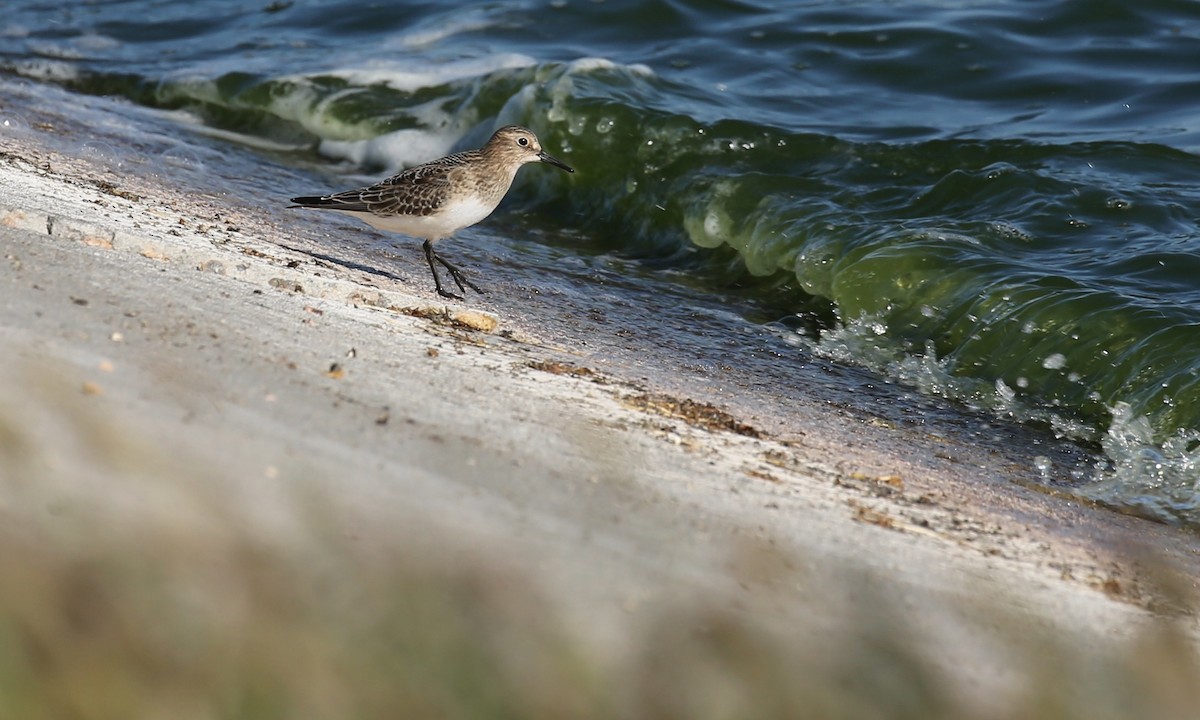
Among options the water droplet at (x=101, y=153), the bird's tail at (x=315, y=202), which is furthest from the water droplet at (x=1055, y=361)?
the water droplet at (x=101, y=153)

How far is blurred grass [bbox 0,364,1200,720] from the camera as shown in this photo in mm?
2406

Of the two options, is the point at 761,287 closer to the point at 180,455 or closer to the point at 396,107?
the point at 396,107

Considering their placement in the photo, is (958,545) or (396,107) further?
(396,107)

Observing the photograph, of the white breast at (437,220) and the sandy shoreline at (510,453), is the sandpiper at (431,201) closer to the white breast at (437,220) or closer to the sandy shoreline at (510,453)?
the white breast at (437,220)

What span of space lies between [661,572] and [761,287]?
17.4 feet

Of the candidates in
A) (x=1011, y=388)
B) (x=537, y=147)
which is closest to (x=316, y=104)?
(x=537, y=147)

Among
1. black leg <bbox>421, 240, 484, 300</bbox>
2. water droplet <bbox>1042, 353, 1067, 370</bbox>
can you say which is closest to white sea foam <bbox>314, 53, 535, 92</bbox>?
black leg <bbox>421, 240, 484, 300</bbox>

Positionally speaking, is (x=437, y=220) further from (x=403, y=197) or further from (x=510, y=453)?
(x=510, y=453)

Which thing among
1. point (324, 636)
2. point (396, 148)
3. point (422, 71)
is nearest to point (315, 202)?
point (324, 636)

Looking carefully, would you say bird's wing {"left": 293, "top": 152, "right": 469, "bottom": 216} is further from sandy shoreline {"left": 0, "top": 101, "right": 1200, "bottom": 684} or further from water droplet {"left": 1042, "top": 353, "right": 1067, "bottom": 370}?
water droplet {"left": 1042, "top": 353, "right": 1067, "bottom": 370}

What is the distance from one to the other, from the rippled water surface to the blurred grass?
9.16 feet

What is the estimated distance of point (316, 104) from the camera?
11.4 meters

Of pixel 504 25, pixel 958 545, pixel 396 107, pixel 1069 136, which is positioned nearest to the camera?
pixel 958 545

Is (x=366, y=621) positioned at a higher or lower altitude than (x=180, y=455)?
lower
